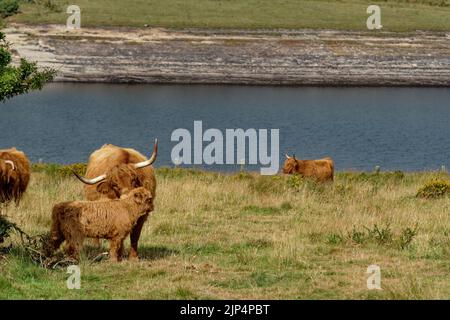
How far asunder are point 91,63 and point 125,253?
217 ft

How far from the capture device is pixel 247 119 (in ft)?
187

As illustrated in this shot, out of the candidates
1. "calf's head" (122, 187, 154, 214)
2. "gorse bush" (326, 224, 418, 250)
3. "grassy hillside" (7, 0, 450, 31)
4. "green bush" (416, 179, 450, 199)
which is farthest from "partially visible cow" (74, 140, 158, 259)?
"grassy hillside" (7, 0, 450, 31)

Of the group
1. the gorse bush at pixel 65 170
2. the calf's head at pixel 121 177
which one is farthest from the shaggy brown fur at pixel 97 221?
the gorse bush at pixel 65 170

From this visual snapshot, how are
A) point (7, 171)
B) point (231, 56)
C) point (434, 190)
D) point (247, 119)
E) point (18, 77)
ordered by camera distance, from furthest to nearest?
point (231, 56) < point (247, 119) < point (434, 190) < point (7, 171) < point (18, 77)

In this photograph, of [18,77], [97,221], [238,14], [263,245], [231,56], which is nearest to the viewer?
[97,221]

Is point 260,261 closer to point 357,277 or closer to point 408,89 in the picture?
point 357,277

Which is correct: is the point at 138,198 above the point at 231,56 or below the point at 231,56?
below

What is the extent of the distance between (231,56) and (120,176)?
6786 centimetres

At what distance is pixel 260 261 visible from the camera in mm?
13852

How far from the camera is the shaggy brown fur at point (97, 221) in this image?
1359 cm

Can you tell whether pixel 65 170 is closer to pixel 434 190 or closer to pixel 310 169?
pixel 310 169

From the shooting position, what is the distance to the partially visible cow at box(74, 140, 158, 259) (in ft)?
46.3

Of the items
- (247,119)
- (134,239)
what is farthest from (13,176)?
(247,119)
